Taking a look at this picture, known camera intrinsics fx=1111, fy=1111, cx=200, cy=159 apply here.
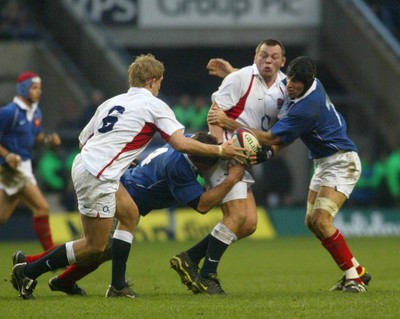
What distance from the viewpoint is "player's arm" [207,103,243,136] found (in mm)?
10312

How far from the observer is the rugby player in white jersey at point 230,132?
10.3 meters

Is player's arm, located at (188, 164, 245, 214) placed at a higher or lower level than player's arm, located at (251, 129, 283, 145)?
lower

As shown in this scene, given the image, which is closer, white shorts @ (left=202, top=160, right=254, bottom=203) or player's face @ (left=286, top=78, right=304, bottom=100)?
player's face @ (left=286, top=78, right=304, bottom=100)

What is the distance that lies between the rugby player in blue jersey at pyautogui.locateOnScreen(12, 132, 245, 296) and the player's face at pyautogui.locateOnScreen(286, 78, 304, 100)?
835 millimetres

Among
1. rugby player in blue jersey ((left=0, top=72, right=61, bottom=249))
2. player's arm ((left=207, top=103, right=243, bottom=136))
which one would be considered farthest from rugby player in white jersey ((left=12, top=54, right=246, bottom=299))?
rugby player in blue jersey ((left=0, top=72, right=61, bottom=249))

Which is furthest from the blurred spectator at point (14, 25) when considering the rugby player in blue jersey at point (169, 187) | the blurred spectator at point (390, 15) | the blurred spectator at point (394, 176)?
the rugby player in blue jersey at point (169, 187)

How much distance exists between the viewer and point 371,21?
24938 millimetres

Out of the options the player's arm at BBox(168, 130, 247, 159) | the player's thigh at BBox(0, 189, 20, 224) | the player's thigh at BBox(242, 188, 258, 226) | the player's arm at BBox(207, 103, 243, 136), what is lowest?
the player's thigh at BBox(0, 189, 20, 224)

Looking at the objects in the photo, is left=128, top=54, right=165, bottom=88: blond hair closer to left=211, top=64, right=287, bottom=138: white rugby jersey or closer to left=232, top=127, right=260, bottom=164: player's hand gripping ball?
left=232, top=127, right=260, bottom=164: player's hand gripping ball

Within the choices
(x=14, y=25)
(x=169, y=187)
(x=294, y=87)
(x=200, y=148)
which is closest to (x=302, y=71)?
(x=294, y=87)

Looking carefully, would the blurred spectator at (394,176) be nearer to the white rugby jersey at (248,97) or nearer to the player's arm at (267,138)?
the white rugby jersey at (248,97)

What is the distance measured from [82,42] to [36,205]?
11739mm

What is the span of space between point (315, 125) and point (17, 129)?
498cm

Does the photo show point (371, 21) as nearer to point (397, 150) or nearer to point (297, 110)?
point (397, 150)
